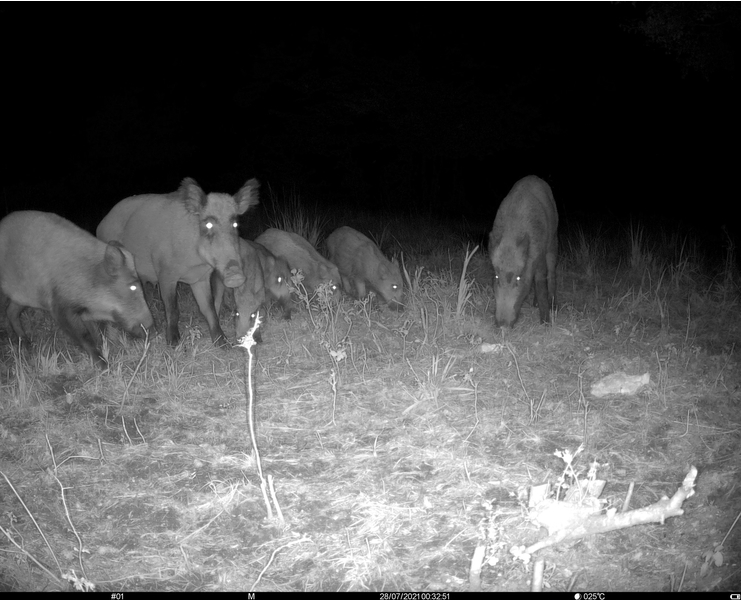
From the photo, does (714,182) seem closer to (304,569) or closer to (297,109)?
(297,109)

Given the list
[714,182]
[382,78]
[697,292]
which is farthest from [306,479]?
[714,182]

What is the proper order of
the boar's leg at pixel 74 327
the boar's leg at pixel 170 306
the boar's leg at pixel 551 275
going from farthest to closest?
the boar's leg at pixel 551 275 → the boar's leg at pixel 170 306 → the boar's leg at pixel 74 327

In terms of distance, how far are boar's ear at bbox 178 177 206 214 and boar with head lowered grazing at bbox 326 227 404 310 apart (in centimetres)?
251

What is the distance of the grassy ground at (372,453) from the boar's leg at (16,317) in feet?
1.07

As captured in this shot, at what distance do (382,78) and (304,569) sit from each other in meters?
13.9

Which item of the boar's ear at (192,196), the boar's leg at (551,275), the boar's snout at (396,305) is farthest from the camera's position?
the boar's snout at (396,305)

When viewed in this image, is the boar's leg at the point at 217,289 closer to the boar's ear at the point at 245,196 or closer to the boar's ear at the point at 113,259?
the boar's ear at the point at 245,196

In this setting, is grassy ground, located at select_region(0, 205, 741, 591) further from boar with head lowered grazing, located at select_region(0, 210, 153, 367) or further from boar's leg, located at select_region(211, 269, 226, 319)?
boar's leg, located at select_region(211, 269, 226, 319)

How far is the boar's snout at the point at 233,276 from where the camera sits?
600cm

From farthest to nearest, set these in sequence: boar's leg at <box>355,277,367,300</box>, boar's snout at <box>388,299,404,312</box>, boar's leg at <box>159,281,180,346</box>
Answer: boar's leg at <box>355,277,367,300</box>
boar's snout at <box>388,299,404,312</box>
boar's leg at <box>159,281,180,346</box>

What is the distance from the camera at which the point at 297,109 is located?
17797 millimetres

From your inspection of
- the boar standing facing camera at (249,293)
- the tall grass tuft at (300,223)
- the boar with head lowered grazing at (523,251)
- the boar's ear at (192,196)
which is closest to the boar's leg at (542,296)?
the boar with head lowered grazing at (523,251)

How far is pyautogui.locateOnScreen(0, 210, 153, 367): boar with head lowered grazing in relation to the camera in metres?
6.05

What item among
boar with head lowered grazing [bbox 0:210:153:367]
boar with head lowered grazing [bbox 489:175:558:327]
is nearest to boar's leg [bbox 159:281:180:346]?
boar with head lowered grazing [bbox 0:210:153:367]
